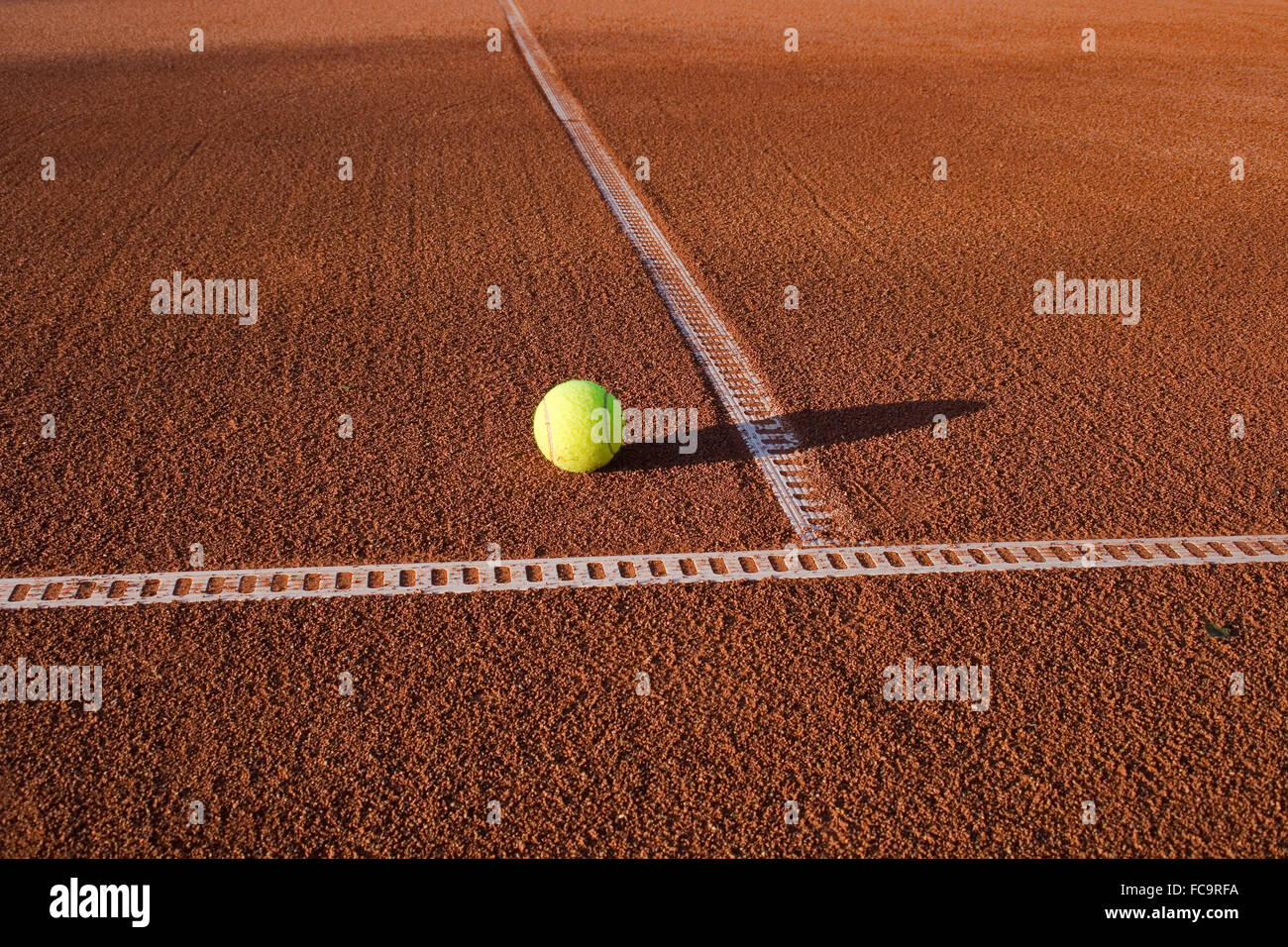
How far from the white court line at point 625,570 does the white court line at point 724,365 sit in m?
0.37

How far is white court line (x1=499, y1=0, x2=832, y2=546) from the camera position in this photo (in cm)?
683

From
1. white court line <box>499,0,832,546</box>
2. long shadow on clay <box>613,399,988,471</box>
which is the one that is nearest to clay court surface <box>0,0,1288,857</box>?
long shadow on clay <box>613,399,988,471</box>

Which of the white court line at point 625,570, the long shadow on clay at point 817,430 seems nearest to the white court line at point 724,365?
the long shadow on clay at point 817,430

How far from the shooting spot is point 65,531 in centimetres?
638

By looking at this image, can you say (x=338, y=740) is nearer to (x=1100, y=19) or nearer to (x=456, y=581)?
(x=456, y=581)

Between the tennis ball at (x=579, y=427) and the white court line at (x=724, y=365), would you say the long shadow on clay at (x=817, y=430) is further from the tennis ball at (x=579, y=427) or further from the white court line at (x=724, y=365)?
the tennis ball at (x=579, y=427)

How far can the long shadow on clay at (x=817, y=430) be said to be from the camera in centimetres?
729

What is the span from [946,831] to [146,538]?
4.60 m

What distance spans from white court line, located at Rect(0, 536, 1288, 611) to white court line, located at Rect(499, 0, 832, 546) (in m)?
0.37

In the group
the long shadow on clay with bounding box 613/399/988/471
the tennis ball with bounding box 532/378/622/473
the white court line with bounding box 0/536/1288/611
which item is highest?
the tennis ball with bounding box 532/378/622/473

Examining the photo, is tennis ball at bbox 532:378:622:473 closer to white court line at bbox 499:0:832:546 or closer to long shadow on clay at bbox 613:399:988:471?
long shadow on clay at bbox 613:399:988:471

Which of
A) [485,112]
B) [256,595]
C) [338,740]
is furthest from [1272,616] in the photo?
[485,112]

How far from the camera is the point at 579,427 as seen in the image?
6910mm

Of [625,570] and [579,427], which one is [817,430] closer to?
[579,427]
